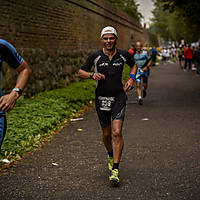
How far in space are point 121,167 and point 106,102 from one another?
1.11 m

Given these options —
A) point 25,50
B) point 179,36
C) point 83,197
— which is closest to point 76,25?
point 25,50

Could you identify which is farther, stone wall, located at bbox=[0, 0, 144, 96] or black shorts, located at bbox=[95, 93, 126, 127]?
stone wall, located at bbox=[0, 0, 144, 96]

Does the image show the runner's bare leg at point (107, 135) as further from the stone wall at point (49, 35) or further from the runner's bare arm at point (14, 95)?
the stone wall at point (49, 35)

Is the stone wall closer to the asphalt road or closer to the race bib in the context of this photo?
the asphalt road

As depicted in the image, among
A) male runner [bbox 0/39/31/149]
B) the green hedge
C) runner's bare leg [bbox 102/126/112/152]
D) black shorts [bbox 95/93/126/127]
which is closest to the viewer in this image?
male runner [bbox 0/39/31/149]

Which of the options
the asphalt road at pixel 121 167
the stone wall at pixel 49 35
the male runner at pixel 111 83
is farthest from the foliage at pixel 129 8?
the male runner at pixel 111 83

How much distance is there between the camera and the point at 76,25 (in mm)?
16406

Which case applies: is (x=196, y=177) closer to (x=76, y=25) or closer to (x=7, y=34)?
(x=7, y=34)

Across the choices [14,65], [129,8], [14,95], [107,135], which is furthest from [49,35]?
[129,8]

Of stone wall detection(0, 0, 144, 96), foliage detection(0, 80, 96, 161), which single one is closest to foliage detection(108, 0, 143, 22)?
stone wall detection(0, 0, 144, 96)

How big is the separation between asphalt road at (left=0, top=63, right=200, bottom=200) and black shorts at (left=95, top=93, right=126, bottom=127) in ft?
2.66

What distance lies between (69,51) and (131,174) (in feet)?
35.8

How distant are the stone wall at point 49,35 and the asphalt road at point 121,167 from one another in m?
3.36

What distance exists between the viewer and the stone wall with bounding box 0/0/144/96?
1023 cm
